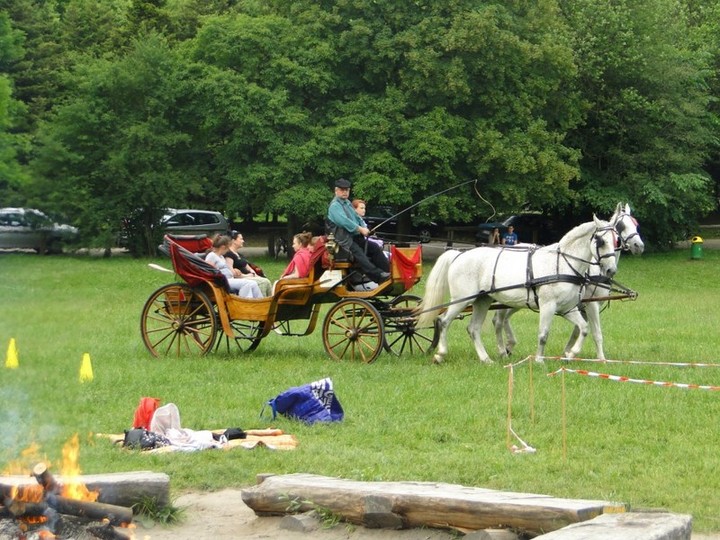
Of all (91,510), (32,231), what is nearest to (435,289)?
(91,510)

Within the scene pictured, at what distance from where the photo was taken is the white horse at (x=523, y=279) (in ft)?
53.4

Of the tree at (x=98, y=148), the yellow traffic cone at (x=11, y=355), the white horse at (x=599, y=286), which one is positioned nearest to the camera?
the tree at (x=98, y=148)

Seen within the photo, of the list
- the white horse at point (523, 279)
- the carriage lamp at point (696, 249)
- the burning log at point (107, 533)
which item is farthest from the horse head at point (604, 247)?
the carriage lamp at point (696, 249)

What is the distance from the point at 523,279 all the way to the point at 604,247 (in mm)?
1125

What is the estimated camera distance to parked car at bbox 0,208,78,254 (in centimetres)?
721

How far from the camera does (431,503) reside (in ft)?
26.2

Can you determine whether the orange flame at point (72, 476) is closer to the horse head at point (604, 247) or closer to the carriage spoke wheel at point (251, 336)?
the carriage spoke wheel at point (251, 336)

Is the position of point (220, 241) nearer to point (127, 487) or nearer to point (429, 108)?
point (127, 487)

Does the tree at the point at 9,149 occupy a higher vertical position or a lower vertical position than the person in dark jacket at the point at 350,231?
higher

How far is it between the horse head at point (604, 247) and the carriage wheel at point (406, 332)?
2406 mm

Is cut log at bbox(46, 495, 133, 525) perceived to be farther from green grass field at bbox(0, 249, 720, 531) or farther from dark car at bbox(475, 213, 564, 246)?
dark car at bbox(475, 213, 564, 246)

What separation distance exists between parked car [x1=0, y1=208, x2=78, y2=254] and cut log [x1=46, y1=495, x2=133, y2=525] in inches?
63.7

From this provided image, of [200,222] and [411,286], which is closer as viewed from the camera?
[411,286]

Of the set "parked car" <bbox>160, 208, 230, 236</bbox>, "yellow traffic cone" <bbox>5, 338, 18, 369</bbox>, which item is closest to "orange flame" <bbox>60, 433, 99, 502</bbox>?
"yellow traffic cone" <bbox>5, 338, 18, 369</bbox>
